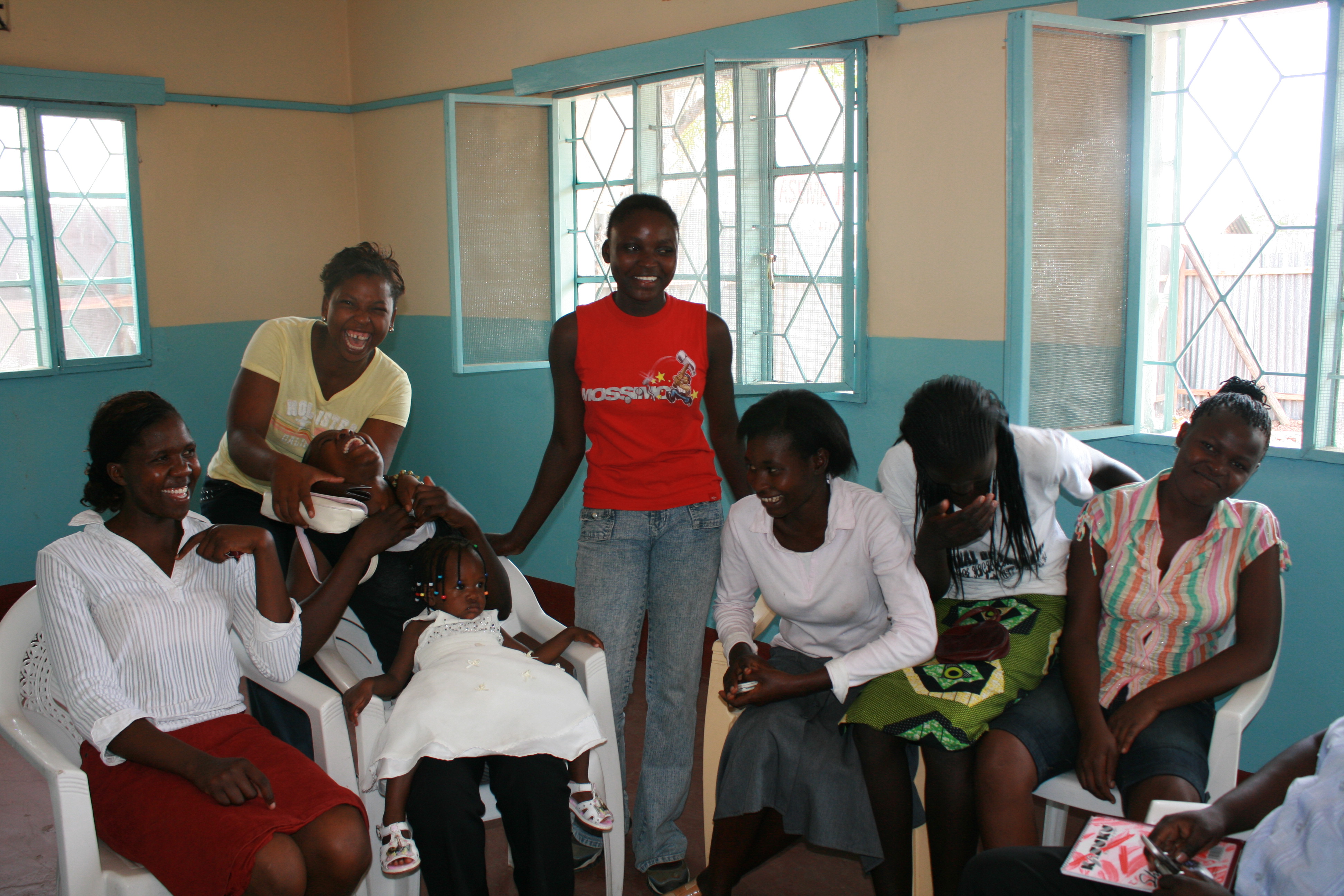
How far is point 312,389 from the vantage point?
2.43 metres

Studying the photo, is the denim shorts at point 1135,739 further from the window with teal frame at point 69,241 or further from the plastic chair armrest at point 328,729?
the window with teal frame at point 69,241

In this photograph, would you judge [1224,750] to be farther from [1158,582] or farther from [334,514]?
[334,514]

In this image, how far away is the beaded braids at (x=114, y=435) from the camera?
1.93 meters

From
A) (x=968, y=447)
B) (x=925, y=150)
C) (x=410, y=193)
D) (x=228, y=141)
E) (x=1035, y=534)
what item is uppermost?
(x=228, y=141)

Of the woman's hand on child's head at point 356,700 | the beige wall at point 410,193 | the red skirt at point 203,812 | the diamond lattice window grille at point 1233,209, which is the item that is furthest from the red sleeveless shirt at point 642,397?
the beige wall at point 410,193

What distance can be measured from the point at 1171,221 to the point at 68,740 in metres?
3.03

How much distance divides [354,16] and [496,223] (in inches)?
68.7

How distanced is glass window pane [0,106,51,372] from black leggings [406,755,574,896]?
355cm

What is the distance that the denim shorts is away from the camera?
1.85 metres

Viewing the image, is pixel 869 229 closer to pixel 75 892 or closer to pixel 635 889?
pixel 635 889

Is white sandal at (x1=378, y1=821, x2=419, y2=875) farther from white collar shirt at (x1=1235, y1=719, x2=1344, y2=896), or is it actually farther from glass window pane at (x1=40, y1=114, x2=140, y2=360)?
glass window pane at (x1=40, y1=114, x2=140, y2=360)

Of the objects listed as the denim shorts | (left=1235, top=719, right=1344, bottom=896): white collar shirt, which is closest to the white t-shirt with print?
the denim shorts

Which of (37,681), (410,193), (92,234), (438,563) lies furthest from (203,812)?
(410,193)

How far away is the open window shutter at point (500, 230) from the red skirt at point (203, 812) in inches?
96.5
